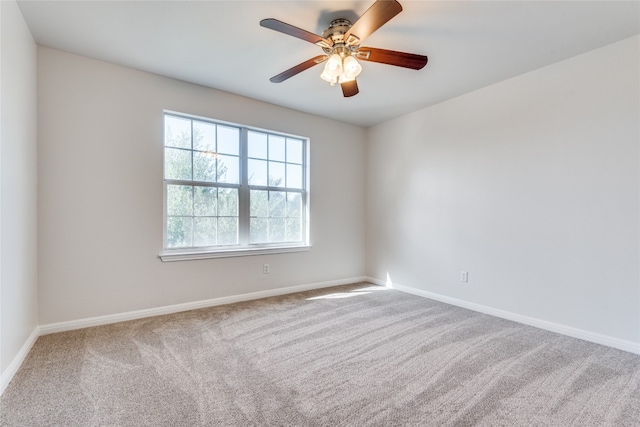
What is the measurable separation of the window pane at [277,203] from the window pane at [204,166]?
798 mm

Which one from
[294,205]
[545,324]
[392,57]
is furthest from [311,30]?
[545,324]

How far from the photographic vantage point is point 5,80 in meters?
1.84

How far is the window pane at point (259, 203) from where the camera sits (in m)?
3.72

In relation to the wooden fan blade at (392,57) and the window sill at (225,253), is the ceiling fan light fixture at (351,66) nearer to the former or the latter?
the wooden fan blade at (392,57)

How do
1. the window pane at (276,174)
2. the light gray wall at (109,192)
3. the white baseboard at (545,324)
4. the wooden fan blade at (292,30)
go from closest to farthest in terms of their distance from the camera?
the wooden fan blade at (292,30) → the white baseboard at (545,324) → the light gray wall at (109,192) → the window pane at (276,174)

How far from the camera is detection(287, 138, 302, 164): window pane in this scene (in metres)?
4.08

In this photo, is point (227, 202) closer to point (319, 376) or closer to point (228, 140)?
point (228, 140)

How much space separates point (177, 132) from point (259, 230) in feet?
4.87

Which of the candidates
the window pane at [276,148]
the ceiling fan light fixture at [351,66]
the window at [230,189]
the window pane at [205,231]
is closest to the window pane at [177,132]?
the window at [230,189]

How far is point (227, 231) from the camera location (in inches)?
139

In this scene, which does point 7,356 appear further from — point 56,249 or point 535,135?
point 535,135

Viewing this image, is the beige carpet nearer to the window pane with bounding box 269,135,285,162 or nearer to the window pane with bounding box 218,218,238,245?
the window pane with bounding box 218,218,238,245

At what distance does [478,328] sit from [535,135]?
1.96 meters

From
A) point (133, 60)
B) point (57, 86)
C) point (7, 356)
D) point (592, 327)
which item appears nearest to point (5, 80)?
point (57, 86)
